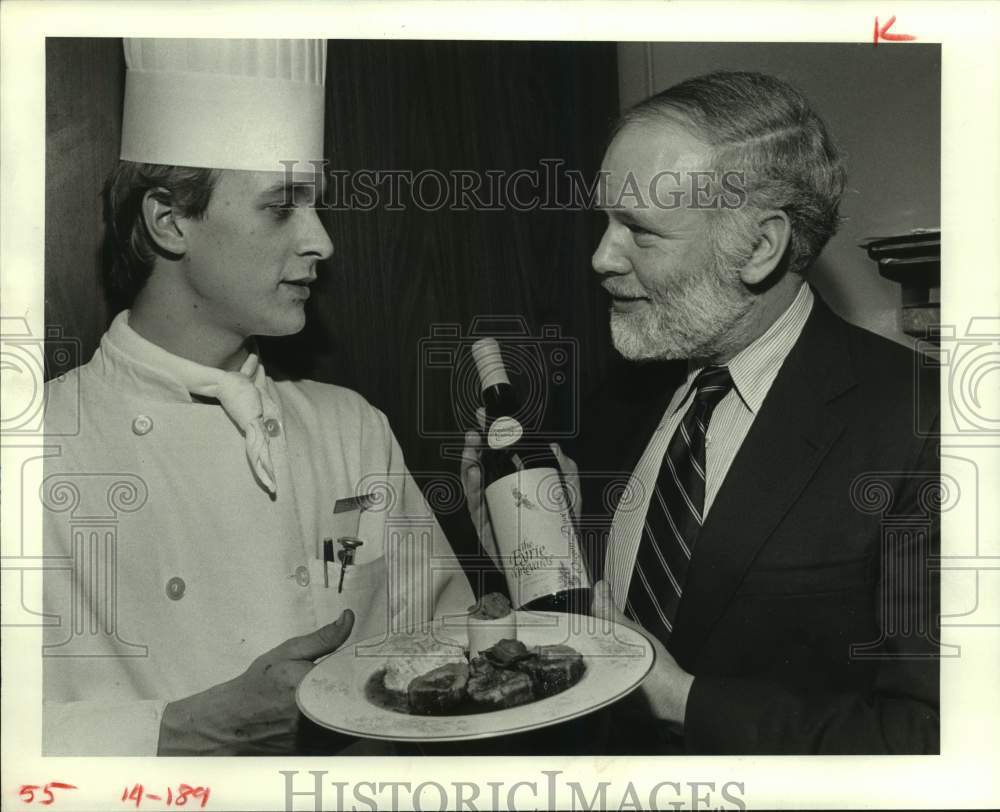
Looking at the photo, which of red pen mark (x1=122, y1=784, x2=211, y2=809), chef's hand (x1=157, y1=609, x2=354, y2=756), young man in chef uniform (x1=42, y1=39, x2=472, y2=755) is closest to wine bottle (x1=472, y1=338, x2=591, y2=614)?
young man in chef uniform (x1=42, y1=39, x2=472, y2=755)

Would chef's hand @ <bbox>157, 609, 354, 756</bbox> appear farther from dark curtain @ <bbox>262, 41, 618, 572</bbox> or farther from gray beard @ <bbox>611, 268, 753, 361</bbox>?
gray beard @ <bbox>611, 268, 753, 361</bbox>

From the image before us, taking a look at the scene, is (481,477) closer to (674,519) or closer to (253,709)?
(674,519)

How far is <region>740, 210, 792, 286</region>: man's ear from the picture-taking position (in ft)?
4.19

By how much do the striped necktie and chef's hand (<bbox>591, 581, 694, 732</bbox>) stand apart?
15 millimetres

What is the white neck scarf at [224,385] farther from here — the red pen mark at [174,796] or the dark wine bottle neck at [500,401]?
the red pen mark at [174,796]

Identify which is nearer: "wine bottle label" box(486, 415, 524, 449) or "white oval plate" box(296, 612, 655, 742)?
"white oval plate" box(296, 612, 655, 742)

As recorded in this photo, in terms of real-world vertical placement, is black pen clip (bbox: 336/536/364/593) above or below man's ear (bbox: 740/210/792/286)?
below

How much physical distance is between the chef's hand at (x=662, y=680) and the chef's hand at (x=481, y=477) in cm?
11

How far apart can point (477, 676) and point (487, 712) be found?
42 mm

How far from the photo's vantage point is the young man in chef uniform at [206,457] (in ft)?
4.18

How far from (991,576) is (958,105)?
0.56 metres

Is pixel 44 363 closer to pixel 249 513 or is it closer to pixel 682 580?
pixel 249 513

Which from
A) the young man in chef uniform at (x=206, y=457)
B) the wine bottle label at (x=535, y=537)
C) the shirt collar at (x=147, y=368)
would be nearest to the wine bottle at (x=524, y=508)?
the wine bottle label at (x=535, y=537)

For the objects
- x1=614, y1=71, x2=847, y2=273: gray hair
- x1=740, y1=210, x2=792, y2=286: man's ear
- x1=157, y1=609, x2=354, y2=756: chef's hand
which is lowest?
x1=157, y1=609, x2=354, y2=756: chef's hand
